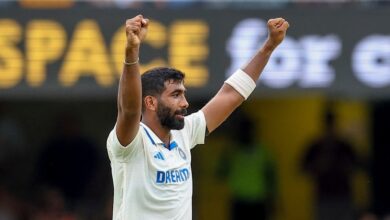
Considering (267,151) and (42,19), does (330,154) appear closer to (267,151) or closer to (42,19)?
(267,151)

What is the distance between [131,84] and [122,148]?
38 cm

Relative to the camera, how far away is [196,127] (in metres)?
7.31

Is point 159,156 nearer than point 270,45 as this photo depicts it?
Yes

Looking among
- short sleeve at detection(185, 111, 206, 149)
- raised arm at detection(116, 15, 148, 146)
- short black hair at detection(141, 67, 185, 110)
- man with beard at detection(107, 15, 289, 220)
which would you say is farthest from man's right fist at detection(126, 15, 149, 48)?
short sleeve at detection(185, 111, 206, 149)

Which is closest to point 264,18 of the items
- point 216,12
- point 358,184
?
point 216,12

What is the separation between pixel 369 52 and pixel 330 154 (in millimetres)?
1736

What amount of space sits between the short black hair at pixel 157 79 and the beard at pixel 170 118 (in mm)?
78

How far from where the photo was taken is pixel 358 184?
14336 millimetres

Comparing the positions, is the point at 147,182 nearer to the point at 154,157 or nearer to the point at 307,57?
the point at 154,157

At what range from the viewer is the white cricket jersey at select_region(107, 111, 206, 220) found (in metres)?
6.76

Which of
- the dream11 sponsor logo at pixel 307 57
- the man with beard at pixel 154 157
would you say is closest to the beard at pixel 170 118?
the man with beard at pixel 154 157

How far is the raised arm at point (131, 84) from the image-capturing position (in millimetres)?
6387

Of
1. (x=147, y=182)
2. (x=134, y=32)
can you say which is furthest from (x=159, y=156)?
(x=134, y=32)

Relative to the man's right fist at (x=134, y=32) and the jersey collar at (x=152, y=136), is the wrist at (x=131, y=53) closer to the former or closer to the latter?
the man's right fist at (x=134, y=32)
